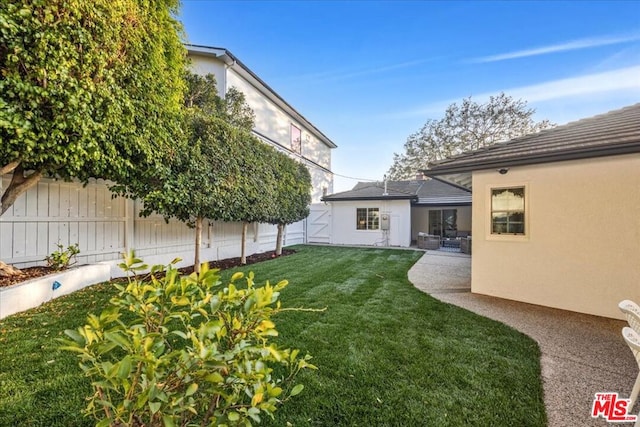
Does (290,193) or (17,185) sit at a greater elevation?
(290,193)

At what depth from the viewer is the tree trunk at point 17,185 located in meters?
4.23

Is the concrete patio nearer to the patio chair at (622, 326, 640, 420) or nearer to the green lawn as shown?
the green lawn

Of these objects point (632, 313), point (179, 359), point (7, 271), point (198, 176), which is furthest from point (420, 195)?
point (179, 359)

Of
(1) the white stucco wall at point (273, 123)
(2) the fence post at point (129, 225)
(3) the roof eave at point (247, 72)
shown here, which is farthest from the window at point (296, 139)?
(2) the fence post at point (129, 225)

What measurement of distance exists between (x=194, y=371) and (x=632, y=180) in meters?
6.42

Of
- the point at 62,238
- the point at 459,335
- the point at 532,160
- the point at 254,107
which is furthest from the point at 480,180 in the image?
the point at 254,107

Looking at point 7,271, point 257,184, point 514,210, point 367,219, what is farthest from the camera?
point 367,219

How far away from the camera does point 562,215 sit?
16.1ft

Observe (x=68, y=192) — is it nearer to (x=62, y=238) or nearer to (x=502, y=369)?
(x=62, y=238)

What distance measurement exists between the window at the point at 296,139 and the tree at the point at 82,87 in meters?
12.2

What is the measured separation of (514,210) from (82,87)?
24.4 feet

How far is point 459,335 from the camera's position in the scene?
377 cm

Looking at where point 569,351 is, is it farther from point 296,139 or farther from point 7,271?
point 296,139

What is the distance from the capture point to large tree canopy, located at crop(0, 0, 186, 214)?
320 cm
